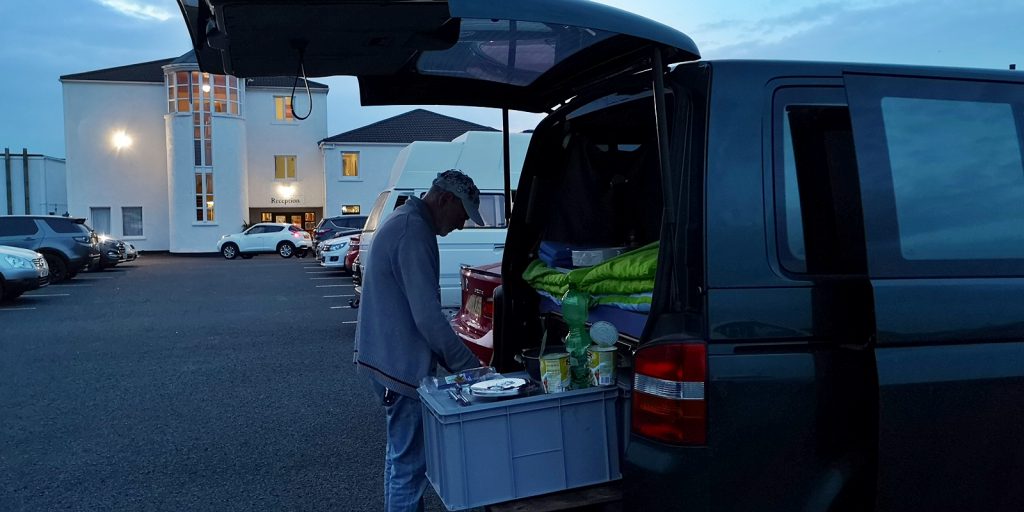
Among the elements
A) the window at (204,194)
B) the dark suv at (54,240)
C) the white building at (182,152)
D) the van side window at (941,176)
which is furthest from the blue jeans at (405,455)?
the window at (204,194)

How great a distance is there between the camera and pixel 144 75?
137 ft

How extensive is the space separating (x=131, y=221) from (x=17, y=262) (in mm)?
29612

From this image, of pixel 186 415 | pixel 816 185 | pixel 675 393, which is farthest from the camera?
pixel 186 415

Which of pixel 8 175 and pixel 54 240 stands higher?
pixel 8 175

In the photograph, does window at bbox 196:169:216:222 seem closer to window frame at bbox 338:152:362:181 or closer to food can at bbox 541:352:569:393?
window frame at bbox 338:152:362:181

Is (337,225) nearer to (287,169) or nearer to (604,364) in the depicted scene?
(287,169)

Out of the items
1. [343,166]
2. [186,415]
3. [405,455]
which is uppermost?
[343,166]

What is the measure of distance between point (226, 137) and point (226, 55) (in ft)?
131

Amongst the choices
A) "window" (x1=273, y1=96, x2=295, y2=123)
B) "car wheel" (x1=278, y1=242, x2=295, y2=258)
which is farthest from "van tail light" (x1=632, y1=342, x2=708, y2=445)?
"window" (x1=273, y1=96, x2=295, y2=123)

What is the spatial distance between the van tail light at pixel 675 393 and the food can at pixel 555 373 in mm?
413

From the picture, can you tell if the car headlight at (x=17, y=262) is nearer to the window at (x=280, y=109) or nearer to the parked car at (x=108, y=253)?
the parked car at (x=108, y=253)

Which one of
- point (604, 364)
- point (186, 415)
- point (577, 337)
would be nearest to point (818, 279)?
point (604, 364)

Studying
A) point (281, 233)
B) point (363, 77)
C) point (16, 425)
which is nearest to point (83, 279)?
point (281, 233)

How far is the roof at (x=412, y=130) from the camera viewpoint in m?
40.7
